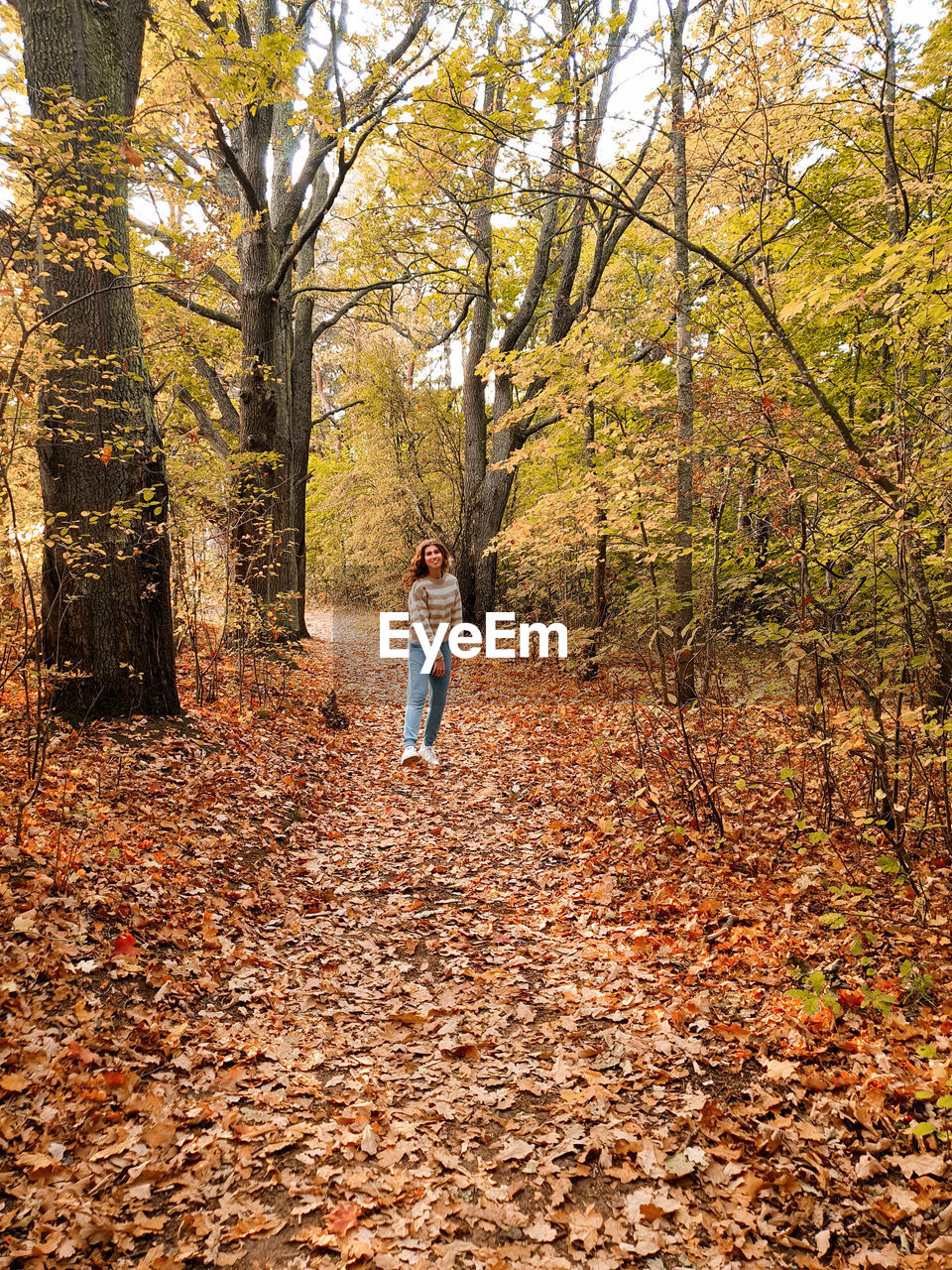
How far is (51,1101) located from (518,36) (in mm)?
11377

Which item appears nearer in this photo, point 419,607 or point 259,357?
point 419,607

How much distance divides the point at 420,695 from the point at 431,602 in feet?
3.39

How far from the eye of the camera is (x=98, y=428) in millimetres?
5602

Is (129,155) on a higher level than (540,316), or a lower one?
lower

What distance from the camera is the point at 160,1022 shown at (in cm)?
321

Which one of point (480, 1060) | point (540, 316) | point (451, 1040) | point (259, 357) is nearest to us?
point (480, 1060)

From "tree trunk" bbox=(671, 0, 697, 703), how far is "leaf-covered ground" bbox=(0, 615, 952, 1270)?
275 centimetres

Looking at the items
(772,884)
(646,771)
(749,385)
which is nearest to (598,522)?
(749,385)

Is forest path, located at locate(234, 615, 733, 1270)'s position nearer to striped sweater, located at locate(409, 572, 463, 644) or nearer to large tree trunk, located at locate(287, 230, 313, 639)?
striped sweater, located at locate(409, 572, 463, 644)

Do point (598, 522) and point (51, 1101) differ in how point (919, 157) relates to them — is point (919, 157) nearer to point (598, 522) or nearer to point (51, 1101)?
point (598, 522)

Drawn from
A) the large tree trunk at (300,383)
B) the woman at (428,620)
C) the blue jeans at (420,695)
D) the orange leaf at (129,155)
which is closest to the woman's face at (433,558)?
the woman at (428,620)

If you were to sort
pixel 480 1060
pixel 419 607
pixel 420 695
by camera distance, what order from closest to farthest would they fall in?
1. pixel 480 1060
2. pixel 419 607
3. pixel 420 695

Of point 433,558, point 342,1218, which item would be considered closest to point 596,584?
point 433,558

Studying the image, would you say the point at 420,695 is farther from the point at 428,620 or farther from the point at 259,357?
the point at 259,357
